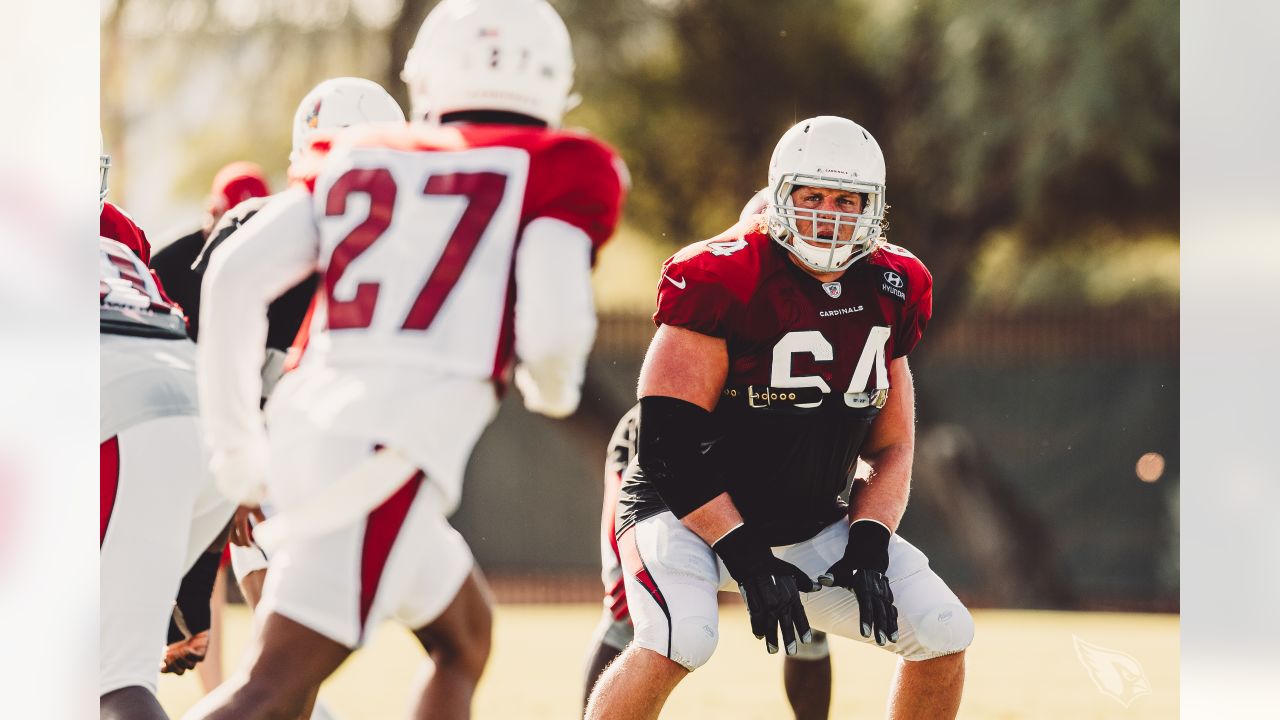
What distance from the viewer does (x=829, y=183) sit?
105 inches

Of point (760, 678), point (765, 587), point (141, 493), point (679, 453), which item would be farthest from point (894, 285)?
point (760, 678)

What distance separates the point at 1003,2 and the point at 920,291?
18.6 ft

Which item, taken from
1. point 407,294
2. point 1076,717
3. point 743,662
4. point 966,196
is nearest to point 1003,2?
point 966,196

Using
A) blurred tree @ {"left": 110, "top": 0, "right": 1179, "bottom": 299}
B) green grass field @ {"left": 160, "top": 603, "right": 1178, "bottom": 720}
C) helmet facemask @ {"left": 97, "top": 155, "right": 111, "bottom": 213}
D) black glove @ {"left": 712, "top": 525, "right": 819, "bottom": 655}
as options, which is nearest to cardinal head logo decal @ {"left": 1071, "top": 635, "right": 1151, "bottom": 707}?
green grass field @ {"left": 160, "top": 603, "right": 1178, "bottom": 720}

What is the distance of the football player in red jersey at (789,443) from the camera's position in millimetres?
2578

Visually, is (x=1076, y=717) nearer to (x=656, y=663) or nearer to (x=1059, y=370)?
(x=656, y=663)

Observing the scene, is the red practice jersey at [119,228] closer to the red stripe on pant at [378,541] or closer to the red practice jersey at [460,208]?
the red practice jersey at [460,208]

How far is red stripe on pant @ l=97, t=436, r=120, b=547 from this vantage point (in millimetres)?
2336

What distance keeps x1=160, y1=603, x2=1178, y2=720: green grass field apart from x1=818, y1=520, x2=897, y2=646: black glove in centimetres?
106

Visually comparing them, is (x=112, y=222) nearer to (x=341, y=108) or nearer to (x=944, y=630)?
(x=341, y=108)

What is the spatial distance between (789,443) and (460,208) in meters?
0.99

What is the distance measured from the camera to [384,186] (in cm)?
203

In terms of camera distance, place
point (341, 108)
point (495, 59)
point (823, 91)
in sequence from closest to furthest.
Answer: point (495, 59), point (341, 108), point (823, 91)

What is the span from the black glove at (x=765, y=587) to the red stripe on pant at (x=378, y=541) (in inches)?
30.7
